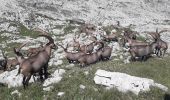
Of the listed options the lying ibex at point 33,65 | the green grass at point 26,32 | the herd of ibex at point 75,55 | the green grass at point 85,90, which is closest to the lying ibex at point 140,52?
the herd of ibex at point 75,55

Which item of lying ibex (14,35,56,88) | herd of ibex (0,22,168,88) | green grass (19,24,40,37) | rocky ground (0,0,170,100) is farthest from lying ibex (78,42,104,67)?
green grass (19,24,40,37)

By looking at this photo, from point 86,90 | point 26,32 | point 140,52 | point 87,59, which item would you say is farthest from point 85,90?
point 26,32

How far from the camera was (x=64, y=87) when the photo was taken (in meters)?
18.4

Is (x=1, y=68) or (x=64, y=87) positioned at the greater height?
(x=64, y=87)

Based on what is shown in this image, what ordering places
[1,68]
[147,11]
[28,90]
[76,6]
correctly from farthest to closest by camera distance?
[147,11] → [76,6] → [1,68] → [28,90]

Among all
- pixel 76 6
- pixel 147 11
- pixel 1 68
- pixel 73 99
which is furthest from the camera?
pixel 147 11

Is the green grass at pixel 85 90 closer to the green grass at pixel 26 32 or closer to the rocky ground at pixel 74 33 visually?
the rocky ground at pixel 74 33

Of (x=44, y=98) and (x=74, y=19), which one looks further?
(x=74, y=19)

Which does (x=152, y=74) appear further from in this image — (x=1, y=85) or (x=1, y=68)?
(x=1, y=68)

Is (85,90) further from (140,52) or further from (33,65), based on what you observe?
(140,52)

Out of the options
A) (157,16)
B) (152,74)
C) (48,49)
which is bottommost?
(157,16)

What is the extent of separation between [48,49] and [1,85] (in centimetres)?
348

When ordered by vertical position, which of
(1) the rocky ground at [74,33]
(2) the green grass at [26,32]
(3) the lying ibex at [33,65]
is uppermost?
(3) the lying ibex at [33,65]

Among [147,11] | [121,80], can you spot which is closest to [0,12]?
→ [147,11]
